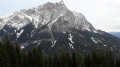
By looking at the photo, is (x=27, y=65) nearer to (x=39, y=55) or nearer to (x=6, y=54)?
(x=39, y=55)

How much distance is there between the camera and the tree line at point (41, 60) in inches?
2468

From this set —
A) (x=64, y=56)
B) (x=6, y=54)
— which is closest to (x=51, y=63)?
(x=64, y=56)

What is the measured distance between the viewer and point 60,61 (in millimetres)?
87875

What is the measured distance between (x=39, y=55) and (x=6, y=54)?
27.2 m

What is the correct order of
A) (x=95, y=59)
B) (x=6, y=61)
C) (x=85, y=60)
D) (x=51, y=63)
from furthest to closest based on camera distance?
1. (x=51, y=63)
2. (x=85, y=60)
3. (x=95, y=59)
4. (x=6, y=61)

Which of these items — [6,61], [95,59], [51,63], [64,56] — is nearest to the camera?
[6,61]

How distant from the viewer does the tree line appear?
Answer: 62681mm

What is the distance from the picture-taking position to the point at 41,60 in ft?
286

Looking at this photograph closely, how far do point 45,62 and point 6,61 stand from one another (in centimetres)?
3452

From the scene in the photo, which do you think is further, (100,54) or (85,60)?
(85,60)

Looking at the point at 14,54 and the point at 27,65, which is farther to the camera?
the point at 27,65

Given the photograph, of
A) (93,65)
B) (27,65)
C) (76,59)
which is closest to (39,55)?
(27,65)

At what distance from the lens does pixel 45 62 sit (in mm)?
93750

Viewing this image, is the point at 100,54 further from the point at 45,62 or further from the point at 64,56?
the point at 45,62
